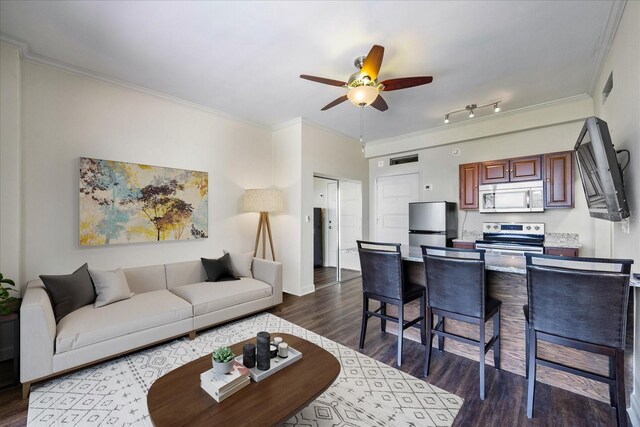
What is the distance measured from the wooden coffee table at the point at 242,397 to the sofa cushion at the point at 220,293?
1252 millimetres

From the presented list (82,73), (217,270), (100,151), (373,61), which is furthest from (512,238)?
(82,73)

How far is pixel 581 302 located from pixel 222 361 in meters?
2.15

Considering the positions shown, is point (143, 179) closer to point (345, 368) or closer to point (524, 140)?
point (345, 368)

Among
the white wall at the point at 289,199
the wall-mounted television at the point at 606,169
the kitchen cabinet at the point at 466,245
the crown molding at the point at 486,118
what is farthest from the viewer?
the white wall at the point at 289,199

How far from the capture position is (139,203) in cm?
334

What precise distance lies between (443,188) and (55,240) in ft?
18.6

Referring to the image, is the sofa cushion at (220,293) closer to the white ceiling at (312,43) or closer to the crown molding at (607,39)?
the white ceiling at (312,43)

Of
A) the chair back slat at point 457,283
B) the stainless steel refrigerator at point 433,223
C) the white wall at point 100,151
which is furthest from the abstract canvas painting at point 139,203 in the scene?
the stainless steel refrigerator at point 433,223

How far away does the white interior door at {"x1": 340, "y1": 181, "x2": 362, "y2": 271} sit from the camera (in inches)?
238

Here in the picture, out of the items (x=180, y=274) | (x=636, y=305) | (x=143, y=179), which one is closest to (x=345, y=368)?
(x=636, y=305)

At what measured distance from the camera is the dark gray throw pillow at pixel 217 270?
3580 millimetres

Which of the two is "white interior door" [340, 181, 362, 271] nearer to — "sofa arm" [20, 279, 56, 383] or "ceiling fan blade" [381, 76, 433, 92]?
"ceiling fan blade" [381, 76, 433, 92]

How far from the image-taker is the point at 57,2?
2068 millimetres

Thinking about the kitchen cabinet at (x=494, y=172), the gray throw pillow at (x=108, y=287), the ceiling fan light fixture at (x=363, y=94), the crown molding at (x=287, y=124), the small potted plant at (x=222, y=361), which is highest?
the crown molding at (x=287, y=124)
